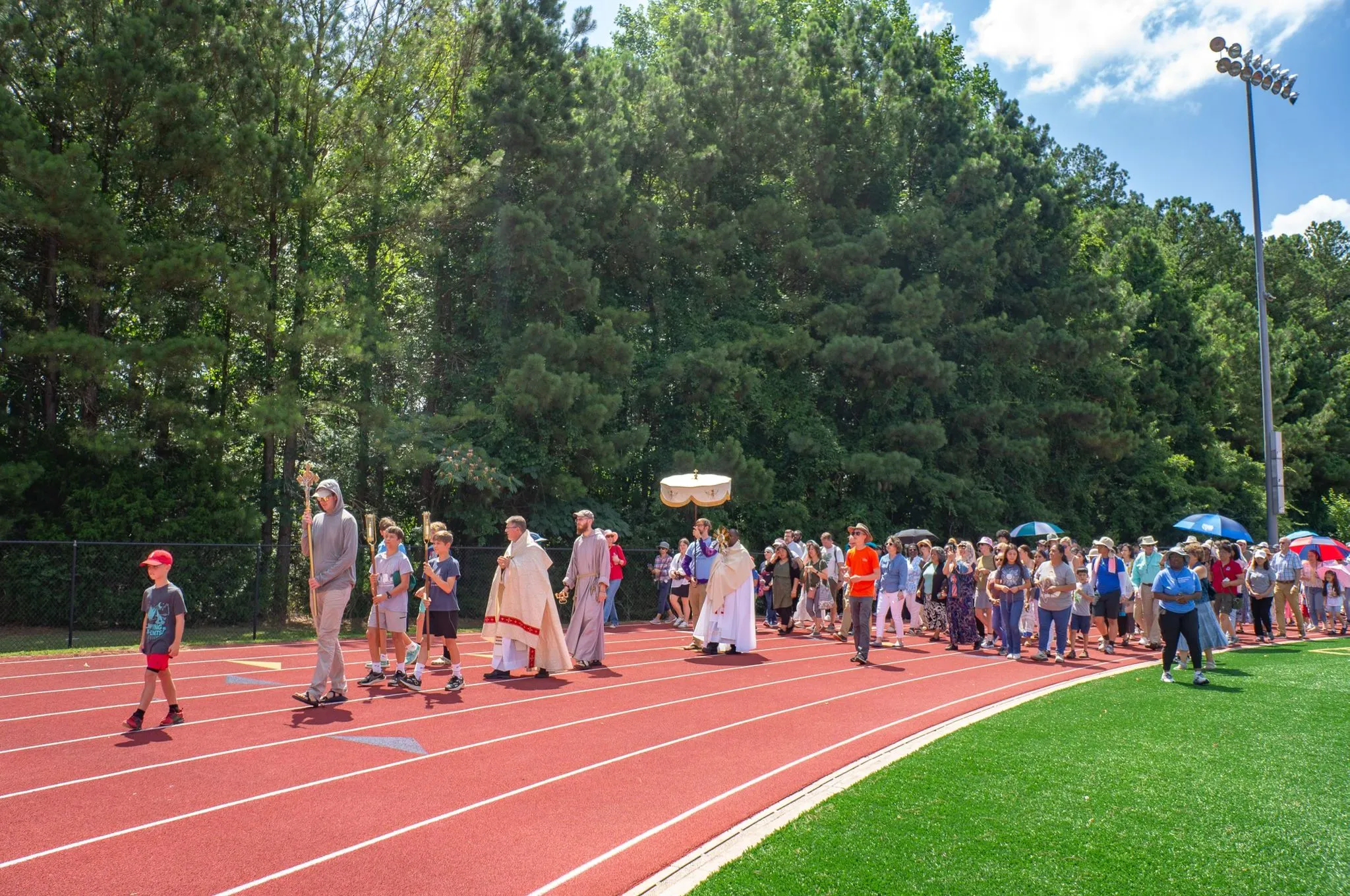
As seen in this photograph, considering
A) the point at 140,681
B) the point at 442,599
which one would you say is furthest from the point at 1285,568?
the point at 140,681

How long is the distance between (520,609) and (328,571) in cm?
307

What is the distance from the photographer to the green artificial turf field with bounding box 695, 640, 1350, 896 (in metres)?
5.61

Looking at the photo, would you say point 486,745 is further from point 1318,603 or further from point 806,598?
point 1318,603

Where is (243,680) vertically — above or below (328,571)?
below

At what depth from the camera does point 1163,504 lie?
39906 mm

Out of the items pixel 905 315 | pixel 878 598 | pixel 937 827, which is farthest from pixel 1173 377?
pixel 937 827

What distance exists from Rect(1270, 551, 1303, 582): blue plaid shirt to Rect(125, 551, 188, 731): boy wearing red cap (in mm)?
19845

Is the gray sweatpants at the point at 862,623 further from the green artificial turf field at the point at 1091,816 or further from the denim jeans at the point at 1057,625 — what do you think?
the green artificial turf field at the point at 1091,816

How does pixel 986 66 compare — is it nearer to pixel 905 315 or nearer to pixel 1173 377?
pixel 1173 377

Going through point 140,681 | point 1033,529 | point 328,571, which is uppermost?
point 1033,529

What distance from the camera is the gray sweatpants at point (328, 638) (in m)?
10.5

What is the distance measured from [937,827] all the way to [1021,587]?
10281 mm

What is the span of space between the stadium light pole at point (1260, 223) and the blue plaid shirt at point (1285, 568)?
542 centimetres

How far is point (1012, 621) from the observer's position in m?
16.6
